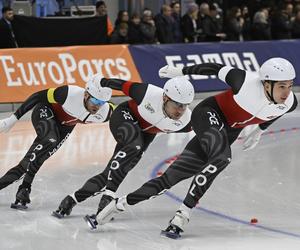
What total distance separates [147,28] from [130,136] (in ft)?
26.8

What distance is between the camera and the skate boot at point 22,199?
23.1 ft

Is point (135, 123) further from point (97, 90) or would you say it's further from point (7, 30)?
point (7, 30)

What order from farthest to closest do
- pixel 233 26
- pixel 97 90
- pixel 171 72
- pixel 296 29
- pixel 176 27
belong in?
pixel 296 29 → pixel 233 26 → pixel 176 27 → pixel 97 90 → pixel 171 72

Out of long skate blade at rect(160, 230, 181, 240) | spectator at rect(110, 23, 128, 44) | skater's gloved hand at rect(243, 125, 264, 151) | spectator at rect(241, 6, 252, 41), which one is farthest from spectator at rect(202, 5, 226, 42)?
long skate blade at rect(160, 230, 181, 240)

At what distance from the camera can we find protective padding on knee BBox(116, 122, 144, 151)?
21.1 feet

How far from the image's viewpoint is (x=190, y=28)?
1514cm

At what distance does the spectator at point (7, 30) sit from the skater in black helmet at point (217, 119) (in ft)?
23.4

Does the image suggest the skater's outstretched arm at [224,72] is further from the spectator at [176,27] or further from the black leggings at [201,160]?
the spectator at [176,27]

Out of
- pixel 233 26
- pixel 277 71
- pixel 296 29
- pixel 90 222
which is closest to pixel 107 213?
pixel 90 222

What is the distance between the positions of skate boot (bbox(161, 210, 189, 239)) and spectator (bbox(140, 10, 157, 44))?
28.1 feet

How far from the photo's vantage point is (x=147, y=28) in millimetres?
14438

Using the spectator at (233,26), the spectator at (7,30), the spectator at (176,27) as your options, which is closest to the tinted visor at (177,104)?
the spectator at (7,30)

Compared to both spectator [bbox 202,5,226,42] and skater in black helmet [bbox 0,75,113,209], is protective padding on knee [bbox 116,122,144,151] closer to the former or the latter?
skater in black helmet [bbox 0,75,113,209]

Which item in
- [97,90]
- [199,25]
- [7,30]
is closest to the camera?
[97,90]
